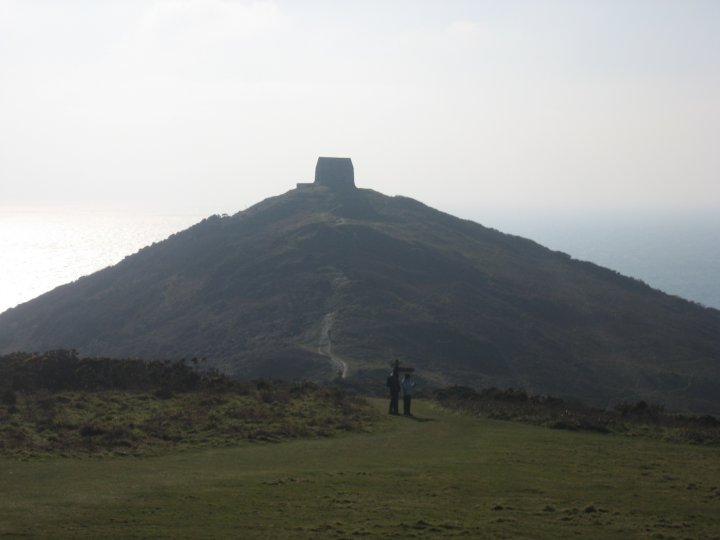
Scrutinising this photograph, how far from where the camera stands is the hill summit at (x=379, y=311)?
6306 centimetres

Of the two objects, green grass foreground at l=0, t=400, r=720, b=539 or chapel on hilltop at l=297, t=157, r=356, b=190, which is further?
chapel on hilltop at l=297, t=157, r=356, b=190

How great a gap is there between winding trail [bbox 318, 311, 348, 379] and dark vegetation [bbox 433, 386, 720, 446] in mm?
23129

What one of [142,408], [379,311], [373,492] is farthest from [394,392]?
[379,311]

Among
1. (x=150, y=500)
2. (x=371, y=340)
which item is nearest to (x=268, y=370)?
(x=371, y=340)

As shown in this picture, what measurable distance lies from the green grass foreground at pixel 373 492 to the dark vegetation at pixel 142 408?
950 millimetres

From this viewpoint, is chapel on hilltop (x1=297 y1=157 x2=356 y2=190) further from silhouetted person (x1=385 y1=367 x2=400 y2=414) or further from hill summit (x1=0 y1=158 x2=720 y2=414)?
silhouetted person (x1=385 y1=367 x2=400 y2=414)

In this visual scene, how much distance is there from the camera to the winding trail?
5475 centimetres

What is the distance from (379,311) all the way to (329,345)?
31.3 ft

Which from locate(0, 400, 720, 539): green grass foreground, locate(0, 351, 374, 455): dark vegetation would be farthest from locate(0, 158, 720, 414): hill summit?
locate(0, 400, 720, 539): green grass foreground

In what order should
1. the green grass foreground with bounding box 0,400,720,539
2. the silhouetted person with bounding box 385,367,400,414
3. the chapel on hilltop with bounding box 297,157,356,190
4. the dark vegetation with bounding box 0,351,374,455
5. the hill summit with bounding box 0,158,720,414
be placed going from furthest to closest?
the chapel on hilltop with bounding box 297,157,356,190, the hill summit with bounding box 0,158,720,414, the silhouetted person with bounding box 385,367,400,414, the dark vegetation with bounding box 0,351,374,455, the green grass foreground with bounding box 0,400,720,539

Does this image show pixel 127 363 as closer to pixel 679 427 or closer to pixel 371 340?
pixel 679 427

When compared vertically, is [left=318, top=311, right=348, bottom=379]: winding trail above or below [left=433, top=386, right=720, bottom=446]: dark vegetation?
above

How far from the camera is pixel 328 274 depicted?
7875 cm

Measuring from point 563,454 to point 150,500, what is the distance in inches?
359
